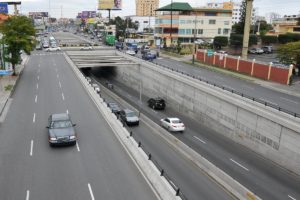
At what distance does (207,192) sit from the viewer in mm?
23359

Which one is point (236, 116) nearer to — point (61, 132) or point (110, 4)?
point (61, 132)

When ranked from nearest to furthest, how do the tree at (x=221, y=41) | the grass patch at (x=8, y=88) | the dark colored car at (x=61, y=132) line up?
the dark colored car at (x=61, y=132)
the grass patch at (x=8, y=88)
the tree at (x=221, y=41)

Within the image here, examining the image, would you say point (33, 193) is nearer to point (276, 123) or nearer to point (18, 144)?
point (18, 144)

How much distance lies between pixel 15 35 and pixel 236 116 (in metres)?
37.4

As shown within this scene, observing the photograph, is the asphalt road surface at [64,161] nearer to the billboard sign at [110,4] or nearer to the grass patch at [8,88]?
the grass patch at [8,88]

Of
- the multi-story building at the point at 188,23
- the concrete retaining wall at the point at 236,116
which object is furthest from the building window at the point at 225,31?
the concrete retaining wall at the point at 236,116

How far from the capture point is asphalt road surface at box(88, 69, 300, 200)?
24.2m

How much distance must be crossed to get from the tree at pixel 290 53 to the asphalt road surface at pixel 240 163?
25570mm

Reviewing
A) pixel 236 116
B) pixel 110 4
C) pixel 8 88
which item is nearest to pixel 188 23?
pixel 110 4

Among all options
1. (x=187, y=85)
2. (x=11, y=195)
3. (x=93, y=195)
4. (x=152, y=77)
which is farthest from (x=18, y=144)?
(x=152, y=77)

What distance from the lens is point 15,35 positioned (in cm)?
5006

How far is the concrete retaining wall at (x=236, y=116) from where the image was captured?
1070 inches

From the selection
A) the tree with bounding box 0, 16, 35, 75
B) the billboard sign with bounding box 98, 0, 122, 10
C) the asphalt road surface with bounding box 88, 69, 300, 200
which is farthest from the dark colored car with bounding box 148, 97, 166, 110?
the billboard sign with bounding box 98, 0, 122, 10

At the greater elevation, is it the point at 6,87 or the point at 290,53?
the point at 290,53
